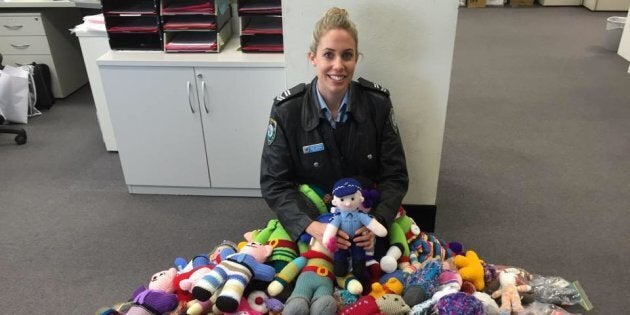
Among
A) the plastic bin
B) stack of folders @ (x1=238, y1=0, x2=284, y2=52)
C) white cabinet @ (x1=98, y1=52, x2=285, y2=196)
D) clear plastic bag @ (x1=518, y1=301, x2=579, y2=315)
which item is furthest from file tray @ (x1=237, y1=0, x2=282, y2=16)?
the plastic bin

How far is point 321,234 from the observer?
4.95 feet

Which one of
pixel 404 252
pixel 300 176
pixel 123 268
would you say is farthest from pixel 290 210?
pixel 123 268

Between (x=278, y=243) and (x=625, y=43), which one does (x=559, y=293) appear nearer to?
(x=278, y=243)

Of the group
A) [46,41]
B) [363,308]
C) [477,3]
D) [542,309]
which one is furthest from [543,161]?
[477,3]

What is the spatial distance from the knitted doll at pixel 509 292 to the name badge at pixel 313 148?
73 cm

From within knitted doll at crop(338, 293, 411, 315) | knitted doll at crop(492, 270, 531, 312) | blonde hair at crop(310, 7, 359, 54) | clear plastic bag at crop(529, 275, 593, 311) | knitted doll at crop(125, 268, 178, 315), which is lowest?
clear plastic bag at crop(529, 275, 593, 311)

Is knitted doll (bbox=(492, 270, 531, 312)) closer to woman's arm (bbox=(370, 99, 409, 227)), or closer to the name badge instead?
woman's arm (bbox=(370, 99, 409, 227))

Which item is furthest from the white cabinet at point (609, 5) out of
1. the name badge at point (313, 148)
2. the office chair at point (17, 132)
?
the office chair at point (17, 132)

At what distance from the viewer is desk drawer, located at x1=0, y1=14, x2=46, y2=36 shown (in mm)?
3338

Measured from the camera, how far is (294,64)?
184cm

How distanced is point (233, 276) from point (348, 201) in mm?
397

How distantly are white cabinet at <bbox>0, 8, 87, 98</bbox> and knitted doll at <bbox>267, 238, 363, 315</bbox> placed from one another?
9.43 ft

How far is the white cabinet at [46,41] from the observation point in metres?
3.36

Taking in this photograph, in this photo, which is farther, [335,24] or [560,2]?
[560,2]
